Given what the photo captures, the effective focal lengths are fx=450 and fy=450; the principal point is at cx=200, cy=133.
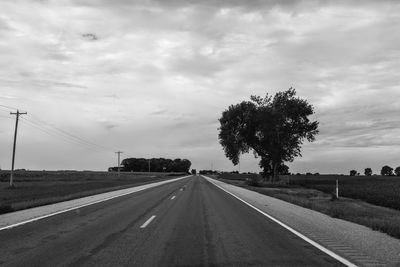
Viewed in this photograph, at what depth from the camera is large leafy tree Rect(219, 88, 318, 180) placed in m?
67.8

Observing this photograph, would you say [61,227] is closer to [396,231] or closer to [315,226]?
[315,226]

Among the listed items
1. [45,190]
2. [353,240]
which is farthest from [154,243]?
[45,190]

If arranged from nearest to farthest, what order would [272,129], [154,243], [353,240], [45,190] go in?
[154,243], [353,240], [45,190], [272,129]

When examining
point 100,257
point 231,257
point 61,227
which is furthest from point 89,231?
point 231,257

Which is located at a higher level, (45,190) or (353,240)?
(45,190)

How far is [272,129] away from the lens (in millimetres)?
67250

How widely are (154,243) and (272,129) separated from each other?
5864 centimetres

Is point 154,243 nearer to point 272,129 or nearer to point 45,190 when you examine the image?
point 45,190

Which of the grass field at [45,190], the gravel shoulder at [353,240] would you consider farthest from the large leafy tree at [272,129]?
the gravel shoulder at [353,240]

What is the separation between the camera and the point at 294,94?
70.5m

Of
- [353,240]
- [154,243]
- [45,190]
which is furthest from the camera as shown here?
[45,190]

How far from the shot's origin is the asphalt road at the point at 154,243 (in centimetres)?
795

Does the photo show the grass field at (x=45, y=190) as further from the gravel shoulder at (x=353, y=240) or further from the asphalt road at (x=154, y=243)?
the gravel shoulder at (x=353, y=240)

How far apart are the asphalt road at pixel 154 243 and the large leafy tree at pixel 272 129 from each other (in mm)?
53585
